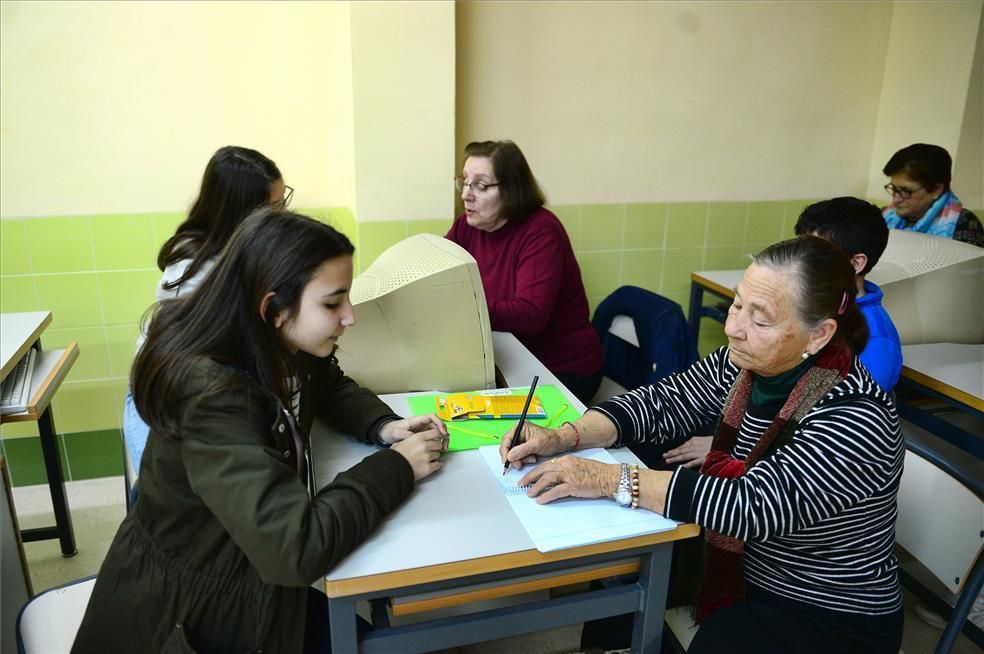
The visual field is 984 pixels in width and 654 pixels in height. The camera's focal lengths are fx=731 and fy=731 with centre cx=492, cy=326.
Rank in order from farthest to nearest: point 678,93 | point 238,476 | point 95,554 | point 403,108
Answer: point 678,93 < point 403,108 < point 95,554 < point 238,476

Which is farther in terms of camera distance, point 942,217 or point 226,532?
point 942,217

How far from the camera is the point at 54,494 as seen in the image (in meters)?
2.30

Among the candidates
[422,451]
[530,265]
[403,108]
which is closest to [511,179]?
[530,265]

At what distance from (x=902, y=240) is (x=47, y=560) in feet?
9.88

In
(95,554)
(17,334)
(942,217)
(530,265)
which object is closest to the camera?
(17,334)

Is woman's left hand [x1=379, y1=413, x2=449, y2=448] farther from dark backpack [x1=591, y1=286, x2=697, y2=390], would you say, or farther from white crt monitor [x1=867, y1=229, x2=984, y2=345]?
white crt monitor [x1=867, y1=229, x2=984, y2=345]

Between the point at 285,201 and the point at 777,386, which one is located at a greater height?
the point at 285,201

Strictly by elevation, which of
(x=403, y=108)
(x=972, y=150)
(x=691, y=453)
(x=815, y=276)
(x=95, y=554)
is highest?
(x=403, y=108)

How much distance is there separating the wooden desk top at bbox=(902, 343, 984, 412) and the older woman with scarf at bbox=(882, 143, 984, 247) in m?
0.64

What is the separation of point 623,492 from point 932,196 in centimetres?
232

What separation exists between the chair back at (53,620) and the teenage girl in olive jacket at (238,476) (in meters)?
0.18

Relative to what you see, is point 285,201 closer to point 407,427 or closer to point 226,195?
point 226,195

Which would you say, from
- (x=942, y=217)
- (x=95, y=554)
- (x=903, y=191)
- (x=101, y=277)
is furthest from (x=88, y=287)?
(x=942, y=217)

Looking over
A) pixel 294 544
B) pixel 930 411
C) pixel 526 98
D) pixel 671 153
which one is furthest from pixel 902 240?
pixel 294 544
